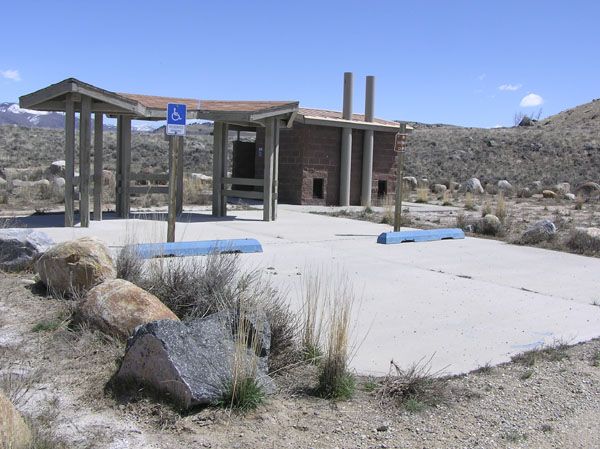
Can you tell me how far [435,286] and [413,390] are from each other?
14.2ft

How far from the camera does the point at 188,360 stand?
15.4 feet

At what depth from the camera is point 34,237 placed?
8.62 meters

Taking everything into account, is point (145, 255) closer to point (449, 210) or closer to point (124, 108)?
point (124, 108)

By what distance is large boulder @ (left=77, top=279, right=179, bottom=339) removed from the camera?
226 inches

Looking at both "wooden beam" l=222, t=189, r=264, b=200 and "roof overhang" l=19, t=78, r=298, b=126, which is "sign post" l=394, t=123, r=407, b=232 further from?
"wooden beam" l=222, t=189, r=264, b=200

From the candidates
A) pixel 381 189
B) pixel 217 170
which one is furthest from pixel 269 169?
pixel 381 189

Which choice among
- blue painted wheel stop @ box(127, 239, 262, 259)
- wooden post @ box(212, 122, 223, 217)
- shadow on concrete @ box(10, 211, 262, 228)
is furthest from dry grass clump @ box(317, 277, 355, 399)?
wooden post @ box(212, 122, 223, 217)

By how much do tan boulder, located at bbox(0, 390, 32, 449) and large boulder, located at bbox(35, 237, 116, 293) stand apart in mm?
3333

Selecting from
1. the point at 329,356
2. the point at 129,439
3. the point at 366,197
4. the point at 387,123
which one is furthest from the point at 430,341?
the point at 387,123

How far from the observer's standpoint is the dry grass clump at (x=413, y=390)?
4961 mm

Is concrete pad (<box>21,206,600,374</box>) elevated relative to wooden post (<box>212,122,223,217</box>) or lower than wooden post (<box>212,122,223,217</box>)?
lower

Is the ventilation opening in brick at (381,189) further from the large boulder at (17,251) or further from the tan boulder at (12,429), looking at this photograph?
the tan boulder at (12,429)

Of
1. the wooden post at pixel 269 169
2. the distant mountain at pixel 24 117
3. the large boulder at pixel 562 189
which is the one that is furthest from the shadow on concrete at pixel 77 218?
the distant mountain at pixel 24 117

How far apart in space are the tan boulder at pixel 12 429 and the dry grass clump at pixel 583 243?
11816 mm
